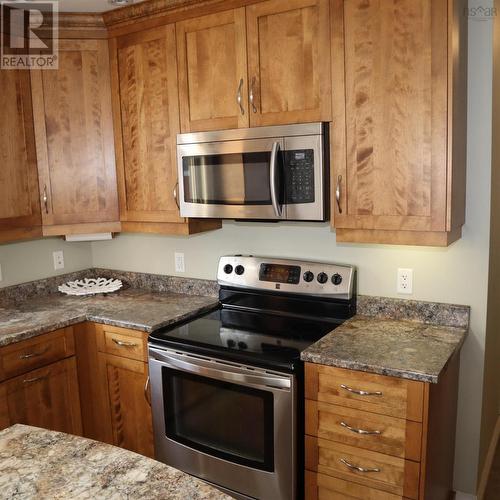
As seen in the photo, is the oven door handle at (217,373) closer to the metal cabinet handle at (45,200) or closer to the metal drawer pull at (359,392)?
the metal drawer pull at (359,392)

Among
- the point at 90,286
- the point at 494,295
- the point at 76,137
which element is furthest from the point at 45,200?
the point at 494,295

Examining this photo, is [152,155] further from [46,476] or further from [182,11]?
[46,476]

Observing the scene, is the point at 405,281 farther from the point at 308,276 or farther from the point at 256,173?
the point at 256,173

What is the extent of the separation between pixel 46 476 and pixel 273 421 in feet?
3.48

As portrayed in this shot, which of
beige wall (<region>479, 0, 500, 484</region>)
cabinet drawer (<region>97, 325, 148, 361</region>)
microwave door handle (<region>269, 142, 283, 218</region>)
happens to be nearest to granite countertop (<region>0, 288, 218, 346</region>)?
cabinet drawer (<region>97, 325, 148, 361</region>)

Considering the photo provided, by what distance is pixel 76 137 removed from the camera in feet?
8.95

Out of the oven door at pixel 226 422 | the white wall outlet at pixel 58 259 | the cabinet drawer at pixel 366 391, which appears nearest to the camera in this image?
the cabinet drawer at pixel 366 391

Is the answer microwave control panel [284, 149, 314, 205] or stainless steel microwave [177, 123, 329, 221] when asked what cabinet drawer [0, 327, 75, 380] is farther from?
microwave control panel [284, 149, 314, 205]

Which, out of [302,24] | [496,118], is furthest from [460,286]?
[302,24]

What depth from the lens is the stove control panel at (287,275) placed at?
2418 millimetres

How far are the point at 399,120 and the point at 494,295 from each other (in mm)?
1009

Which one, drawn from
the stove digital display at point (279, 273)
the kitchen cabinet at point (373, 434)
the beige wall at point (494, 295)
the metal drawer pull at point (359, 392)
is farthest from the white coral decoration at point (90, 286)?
the beige wall at point (494, 295)

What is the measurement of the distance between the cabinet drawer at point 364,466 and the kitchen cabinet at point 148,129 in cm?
121

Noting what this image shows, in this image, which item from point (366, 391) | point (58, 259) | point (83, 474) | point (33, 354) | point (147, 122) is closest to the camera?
point (83, 474)
